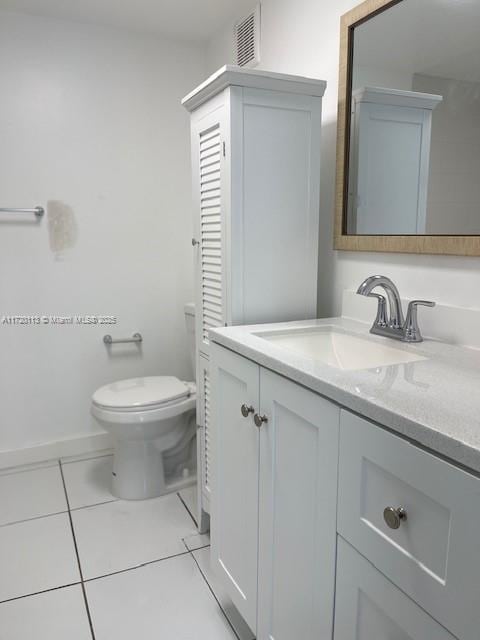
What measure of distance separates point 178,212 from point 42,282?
0.78 m

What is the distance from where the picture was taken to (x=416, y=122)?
134 centimetres

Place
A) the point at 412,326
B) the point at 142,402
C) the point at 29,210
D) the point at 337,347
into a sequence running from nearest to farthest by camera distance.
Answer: the point at 412,326, the point at 337,347, the point at 142,402, the point at 29,210

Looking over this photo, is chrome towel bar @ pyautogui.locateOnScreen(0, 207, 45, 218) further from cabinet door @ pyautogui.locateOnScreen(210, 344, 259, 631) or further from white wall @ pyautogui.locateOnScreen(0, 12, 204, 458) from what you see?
cabinet door @ pyautogui.locateOnScreen(210, 344, 259, 631)

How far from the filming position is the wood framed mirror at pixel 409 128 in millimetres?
1190

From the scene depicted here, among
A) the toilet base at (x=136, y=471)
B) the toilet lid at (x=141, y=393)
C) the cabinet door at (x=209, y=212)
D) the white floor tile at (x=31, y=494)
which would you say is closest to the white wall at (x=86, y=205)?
the white floor tile at (x=31, y=494)

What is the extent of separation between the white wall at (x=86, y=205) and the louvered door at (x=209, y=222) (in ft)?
2.84

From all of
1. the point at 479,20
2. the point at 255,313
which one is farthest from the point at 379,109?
the point at 255,313

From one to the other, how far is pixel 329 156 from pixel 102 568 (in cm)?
164

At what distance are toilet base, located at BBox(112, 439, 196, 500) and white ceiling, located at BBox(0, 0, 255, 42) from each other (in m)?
1.88

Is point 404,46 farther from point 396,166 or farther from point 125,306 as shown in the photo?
point 125,306

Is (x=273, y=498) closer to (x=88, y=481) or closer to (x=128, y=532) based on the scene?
(x=128, y=532)

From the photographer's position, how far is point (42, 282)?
2.39 meters

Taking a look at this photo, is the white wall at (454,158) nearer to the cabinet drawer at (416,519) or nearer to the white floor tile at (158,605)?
the cabinet drawer at (416,519)

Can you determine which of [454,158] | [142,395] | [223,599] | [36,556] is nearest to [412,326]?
[454,158]
